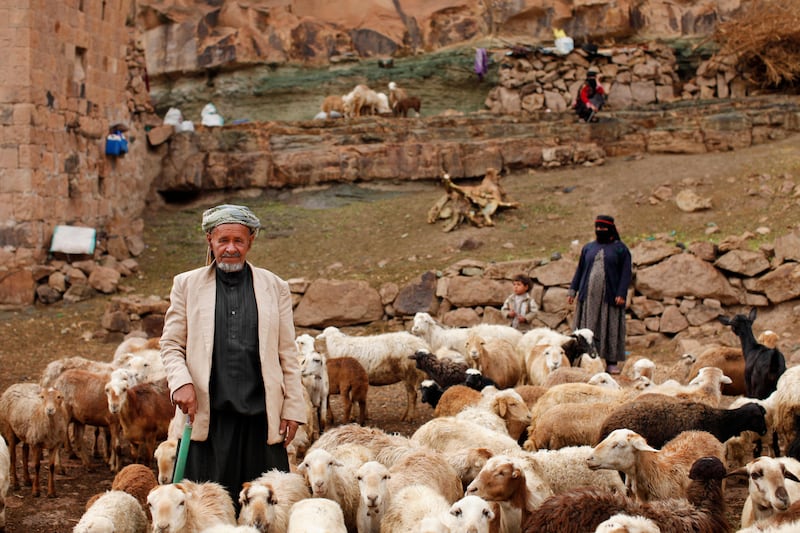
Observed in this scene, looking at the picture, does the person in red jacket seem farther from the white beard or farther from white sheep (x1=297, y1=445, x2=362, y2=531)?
the white beard

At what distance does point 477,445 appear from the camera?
670 centimetres

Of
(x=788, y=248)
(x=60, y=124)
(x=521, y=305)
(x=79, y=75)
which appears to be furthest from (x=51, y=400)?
(x=79, y=75)

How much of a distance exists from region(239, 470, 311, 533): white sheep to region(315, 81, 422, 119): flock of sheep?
1780cm

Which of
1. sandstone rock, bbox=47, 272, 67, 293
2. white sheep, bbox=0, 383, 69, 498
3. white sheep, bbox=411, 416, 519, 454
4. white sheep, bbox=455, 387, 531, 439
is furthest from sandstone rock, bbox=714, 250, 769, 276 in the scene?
sandstone rock, bbox=47, 272, 67, 293

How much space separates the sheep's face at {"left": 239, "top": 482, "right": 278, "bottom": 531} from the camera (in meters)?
4.97

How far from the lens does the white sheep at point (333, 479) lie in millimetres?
5602

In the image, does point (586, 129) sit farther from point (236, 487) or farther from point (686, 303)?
point (236, 487)

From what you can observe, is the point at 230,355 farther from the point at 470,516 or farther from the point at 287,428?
the point at 470,516

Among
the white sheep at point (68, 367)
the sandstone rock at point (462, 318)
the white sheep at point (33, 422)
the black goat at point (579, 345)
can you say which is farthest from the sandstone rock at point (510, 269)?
the white sheep at point (33, 422)

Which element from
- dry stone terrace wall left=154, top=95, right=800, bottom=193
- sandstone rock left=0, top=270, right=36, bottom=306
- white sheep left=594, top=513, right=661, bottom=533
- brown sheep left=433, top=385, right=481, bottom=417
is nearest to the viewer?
white sheep left=594, top=513, right=661, bottom=533

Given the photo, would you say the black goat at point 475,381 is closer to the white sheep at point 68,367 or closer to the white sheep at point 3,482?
the white sheep at point 68,367

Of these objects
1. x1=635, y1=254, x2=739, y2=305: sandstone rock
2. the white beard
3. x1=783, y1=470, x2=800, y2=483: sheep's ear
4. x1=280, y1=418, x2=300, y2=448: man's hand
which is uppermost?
the white beard

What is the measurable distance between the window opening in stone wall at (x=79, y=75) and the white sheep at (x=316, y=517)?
546 inches

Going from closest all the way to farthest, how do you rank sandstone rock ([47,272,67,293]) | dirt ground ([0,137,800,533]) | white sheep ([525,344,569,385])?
white sheep ([525,344,569,385])
dirt ground ([0,137,800,533])
sandstone rock ([47,272,67,293])
